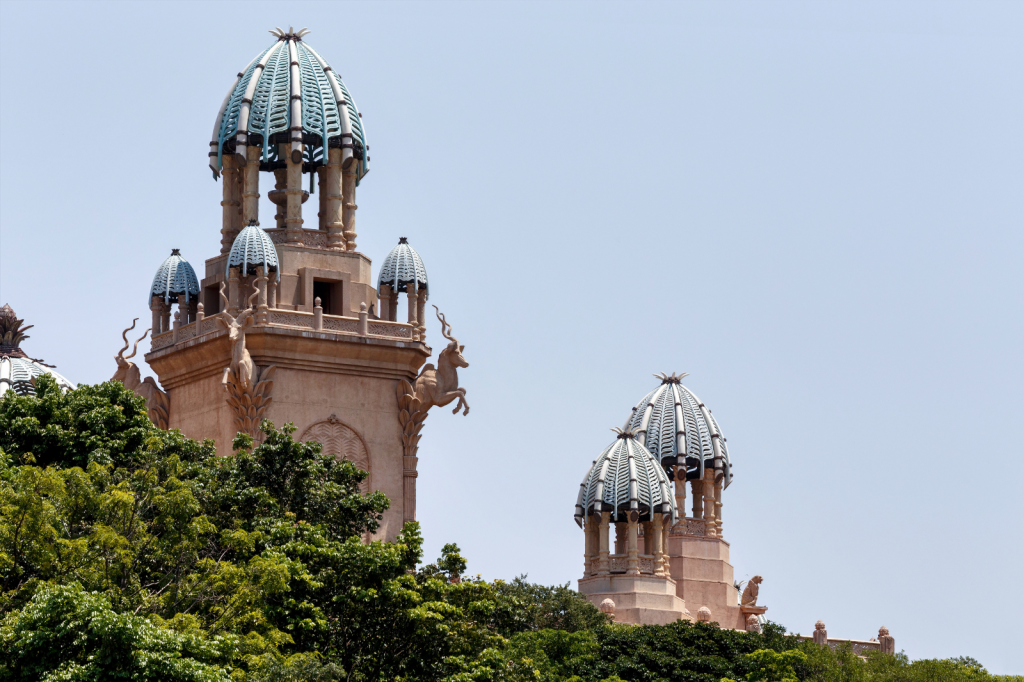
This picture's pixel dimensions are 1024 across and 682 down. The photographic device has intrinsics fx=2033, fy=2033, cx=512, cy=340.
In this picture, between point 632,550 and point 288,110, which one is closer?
point 288,110

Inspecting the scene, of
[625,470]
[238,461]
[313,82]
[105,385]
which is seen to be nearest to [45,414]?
[105,385]

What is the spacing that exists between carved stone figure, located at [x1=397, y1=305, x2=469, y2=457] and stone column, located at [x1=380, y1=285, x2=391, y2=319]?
1.13 metres

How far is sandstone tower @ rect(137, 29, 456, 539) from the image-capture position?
44.4 m

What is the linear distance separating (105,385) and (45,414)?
1170mm

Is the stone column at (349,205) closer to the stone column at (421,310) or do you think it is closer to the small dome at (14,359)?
the stone column at (421,310)

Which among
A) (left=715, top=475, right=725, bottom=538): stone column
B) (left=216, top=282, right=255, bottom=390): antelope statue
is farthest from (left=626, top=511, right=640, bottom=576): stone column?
(left=216, top=282, right=255, bottom=390): antelope statue

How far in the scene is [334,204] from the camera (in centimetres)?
4700

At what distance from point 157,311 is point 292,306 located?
3.68 m

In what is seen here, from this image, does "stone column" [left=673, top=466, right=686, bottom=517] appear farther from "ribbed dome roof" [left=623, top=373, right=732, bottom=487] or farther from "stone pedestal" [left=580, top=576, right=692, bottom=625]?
"stone pedestal" [left=580, top=576, right=692, bottom=625]

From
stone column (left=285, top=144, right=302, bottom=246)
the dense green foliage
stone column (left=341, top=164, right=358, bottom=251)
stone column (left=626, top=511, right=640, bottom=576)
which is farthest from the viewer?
stone column (left=626, top=511, right=640, bottom=576)

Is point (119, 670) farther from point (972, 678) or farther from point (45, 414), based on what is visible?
point (972, 678)

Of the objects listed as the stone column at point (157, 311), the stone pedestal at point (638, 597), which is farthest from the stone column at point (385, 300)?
the stone pedestal at point (638, 597)

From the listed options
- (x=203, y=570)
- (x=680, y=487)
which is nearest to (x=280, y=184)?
(x=203, y=570)

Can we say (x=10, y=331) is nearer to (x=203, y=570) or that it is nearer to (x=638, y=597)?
(x=638, y=597)
